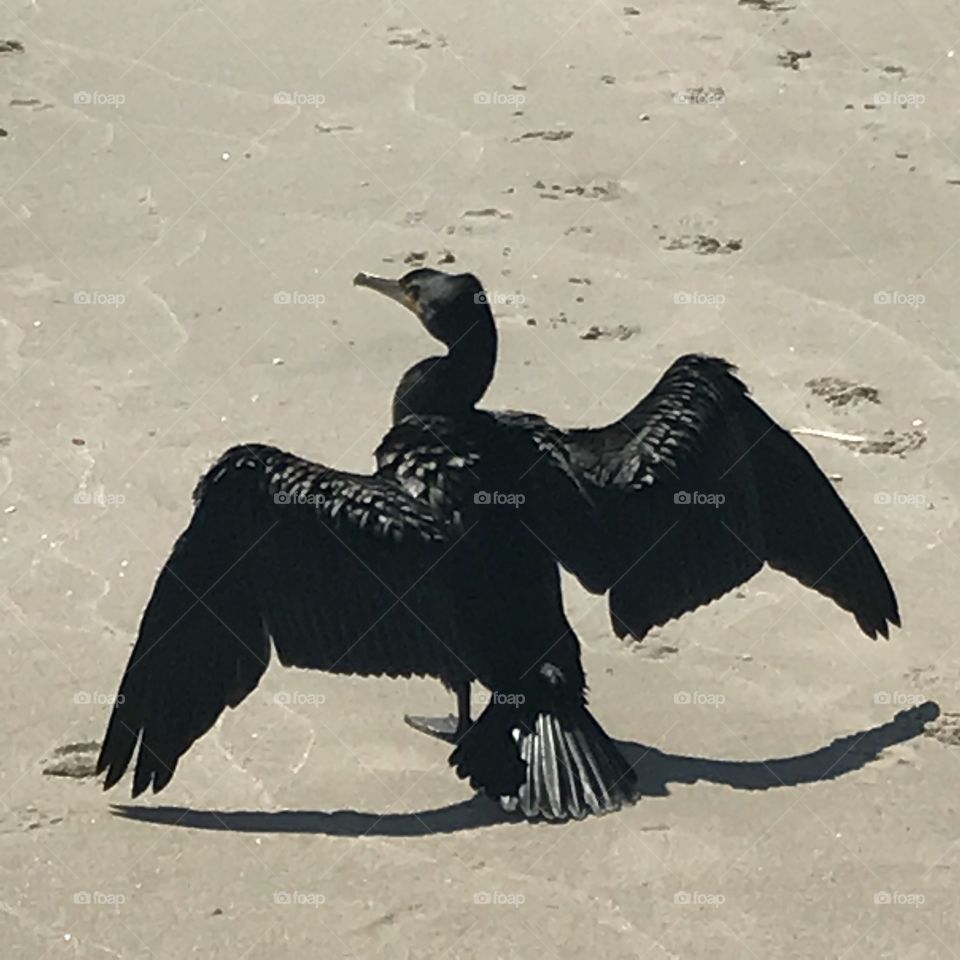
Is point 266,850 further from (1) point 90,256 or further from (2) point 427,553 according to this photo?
(1) point 90,256

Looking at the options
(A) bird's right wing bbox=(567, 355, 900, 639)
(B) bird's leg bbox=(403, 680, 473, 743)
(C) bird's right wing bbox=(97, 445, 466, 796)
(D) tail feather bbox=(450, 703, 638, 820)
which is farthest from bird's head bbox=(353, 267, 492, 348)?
(D) tail feather bbox=(450, 703, 638, 820)

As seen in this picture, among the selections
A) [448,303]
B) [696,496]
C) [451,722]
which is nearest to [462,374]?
[448,303]

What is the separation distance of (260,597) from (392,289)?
137 centimetres

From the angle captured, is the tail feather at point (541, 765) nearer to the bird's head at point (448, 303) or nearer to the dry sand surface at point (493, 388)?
the dry sand surface at point (493, 388)

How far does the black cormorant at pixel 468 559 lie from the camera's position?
6.26 metres

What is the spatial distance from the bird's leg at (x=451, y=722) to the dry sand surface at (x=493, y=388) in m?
0.06

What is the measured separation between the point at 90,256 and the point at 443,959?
185 inches

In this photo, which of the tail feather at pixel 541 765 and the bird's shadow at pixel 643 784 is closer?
the tail feather at pixel 541 765

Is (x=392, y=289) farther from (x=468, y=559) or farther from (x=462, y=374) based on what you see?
(x=468, y=559)

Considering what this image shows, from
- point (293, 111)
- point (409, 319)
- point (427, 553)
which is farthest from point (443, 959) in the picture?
point (293, 111)

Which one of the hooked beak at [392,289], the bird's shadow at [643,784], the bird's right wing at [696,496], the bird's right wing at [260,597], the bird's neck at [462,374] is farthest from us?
the hooked beak at [392,289]

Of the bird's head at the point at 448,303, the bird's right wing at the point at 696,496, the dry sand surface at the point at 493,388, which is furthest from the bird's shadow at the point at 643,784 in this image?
the bird's head at the point at 448,303

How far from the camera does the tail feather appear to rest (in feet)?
20.8

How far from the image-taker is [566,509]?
6629 millimetres
